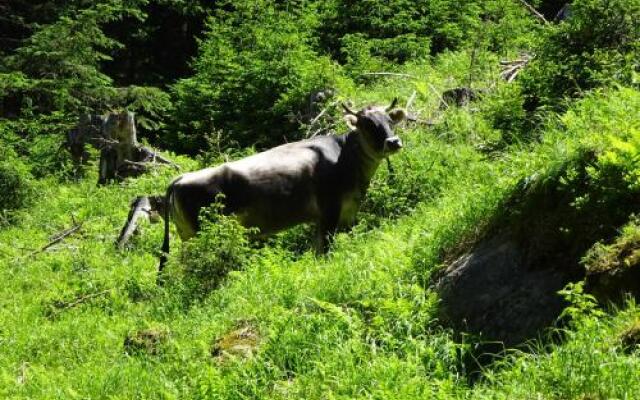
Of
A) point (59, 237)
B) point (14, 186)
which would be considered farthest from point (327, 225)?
point (14, 186)

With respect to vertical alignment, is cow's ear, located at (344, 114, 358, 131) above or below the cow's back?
above

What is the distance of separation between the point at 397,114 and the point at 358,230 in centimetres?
185

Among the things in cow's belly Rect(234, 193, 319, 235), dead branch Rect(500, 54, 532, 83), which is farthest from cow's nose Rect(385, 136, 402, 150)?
dead branch Rect(500, 54, 532, 83)

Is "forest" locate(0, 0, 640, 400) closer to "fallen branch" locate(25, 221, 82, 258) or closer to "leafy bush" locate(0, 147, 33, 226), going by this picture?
"leafy bush" locate(0, 147, 33, 226)

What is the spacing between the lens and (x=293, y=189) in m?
10.4

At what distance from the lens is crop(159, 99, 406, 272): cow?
1035 centimetres

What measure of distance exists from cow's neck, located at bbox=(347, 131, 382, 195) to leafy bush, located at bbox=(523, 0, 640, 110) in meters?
2.24

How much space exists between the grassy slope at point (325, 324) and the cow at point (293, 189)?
1.66 ft

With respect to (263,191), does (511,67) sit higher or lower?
higher

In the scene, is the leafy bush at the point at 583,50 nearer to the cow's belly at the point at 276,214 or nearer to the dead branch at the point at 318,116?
the cow's belly at the point at 276,214

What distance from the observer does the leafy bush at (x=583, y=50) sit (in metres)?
9.98

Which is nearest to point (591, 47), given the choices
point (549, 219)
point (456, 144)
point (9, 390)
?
point (456, 144)

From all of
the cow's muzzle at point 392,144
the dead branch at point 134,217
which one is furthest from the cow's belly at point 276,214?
the dead branch at point 134,217

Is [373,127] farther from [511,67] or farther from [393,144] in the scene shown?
[511,67]
